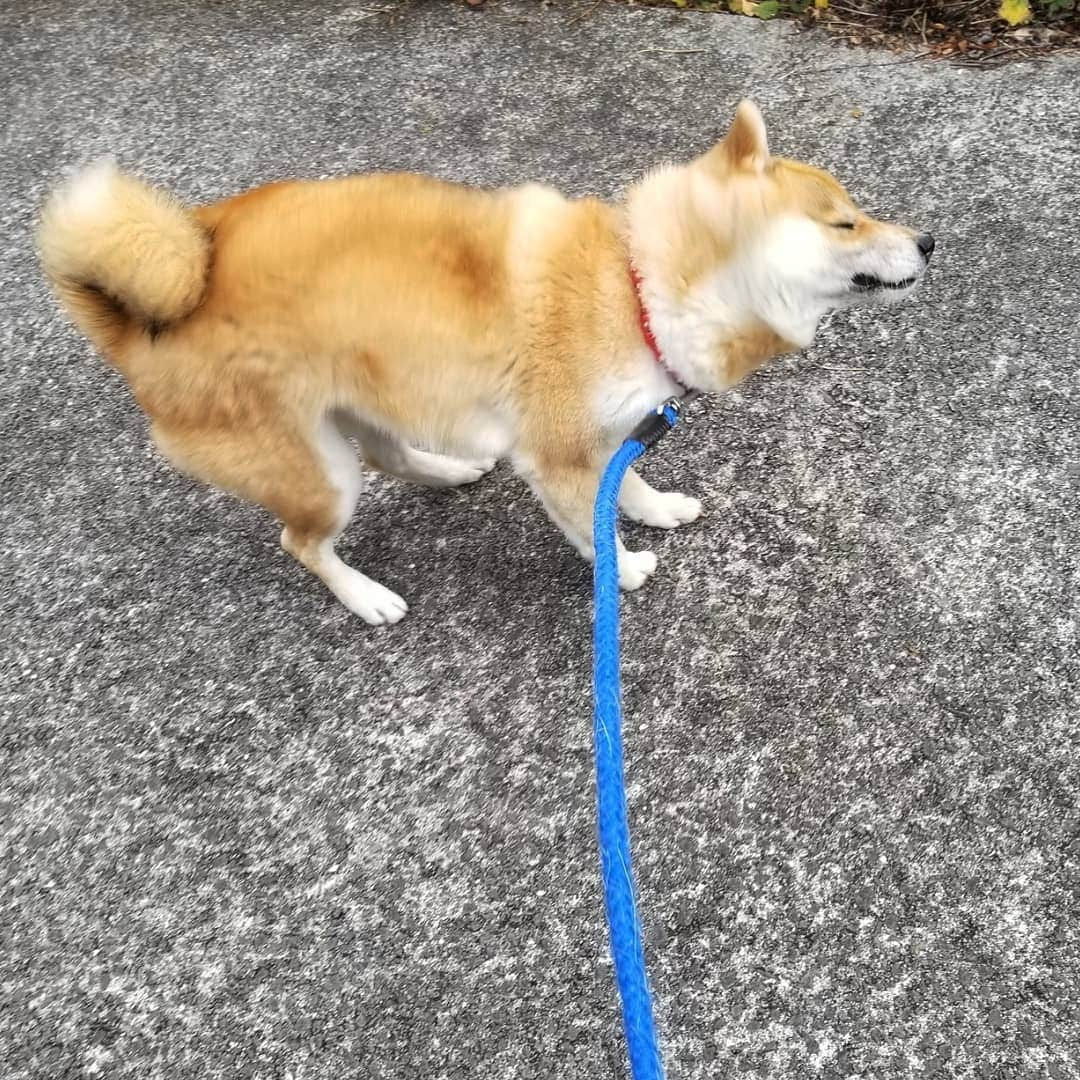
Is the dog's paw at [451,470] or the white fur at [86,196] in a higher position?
the white fur at [86,196]

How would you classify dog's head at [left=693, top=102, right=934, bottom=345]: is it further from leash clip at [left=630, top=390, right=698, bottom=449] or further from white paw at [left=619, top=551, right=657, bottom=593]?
white paw at [left=619, top=551, right=657, bottom=593]

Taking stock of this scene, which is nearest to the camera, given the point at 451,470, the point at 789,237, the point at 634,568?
the point at 789,237

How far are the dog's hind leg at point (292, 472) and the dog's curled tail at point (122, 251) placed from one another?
11.3 inches

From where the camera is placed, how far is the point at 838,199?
1970 millimetres

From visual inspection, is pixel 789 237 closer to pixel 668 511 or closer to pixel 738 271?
pixel 738 271

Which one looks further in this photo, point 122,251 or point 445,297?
point 445,297

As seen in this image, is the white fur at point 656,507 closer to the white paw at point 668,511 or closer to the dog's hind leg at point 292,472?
the white paw at point 668,511

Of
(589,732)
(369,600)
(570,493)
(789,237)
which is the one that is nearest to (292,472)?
(369,600)

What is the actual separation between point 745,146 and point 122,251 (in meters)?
1.31

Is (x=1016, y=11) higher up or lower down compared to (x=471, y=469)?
higher up

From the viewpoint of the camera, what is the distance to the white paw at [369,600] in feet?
7.94

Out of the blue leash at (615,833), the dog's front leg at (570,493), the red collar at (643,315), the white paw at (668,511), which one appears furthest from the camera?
the white paw at (668,511)

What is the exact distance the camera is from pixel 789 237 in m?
1.89

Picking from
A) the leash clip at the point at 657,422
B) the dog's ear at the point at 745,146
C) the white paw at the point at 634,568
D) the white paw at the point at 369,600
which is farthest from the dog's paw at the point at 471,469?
the dog's ear at the point at 745,146
